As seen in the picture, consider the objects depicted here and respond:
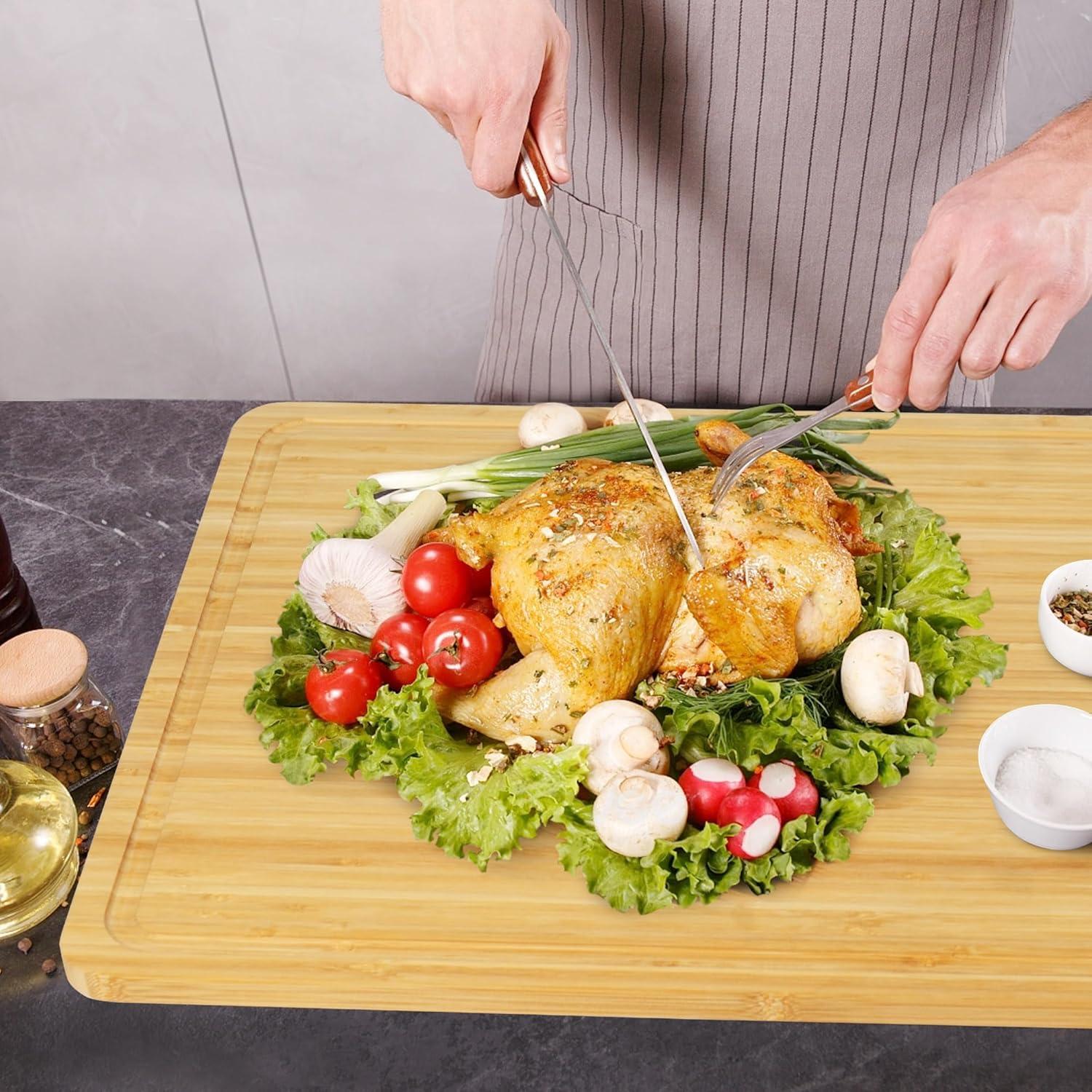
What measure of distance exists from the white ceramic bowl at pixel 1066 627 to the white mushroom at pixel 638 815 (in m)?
0.72

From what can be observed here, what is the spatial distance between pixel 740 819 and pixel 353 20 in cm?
273

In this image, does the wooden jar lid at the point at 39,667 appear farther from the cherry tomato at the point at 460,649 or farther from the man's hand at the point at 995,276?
the man's hand at the point at 995,276

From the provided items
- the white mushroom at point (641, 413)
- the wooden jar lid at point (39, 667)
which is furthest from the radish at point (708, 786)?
the wooden jar lid at point (39, 667)

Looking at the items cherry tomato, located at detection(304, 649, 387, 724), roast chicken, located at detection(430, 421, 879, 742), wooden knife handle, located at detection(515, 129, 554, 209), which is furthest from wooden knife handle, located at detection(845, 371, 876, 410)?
cherry tomato, located at detection(304, 649, 387, 724)

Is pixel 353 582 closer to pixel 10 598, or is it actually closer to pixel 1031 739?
pixel 10 598

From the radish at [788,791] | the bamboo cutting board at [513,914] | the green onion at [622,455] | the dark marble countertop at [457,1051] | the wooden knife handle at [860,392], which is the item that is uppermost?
the wooden knife handle at [860,392]

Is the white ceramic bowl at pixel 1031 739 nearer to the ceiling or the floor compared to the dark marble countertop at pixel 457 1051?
nearer to the ceiling

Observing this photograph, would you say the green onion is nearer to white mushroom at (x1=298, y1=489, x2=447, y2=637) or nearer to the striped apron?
white mushroom at (x1=298, y1=489, x2=447, y2=637)

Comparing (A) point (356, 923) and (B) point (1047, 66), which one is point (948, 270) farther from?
(B) point (1047, 66)

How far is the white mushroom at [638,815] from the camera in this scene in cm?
151

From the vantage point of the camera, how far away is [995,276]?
1536 millimetres

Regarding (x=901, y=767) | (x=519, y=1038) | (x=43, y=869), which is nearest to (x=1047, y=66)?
(x=901, y=767)

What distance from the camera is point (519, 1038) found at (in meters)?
1.54

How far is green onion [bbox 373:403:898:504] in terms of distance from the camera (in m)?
2.10
